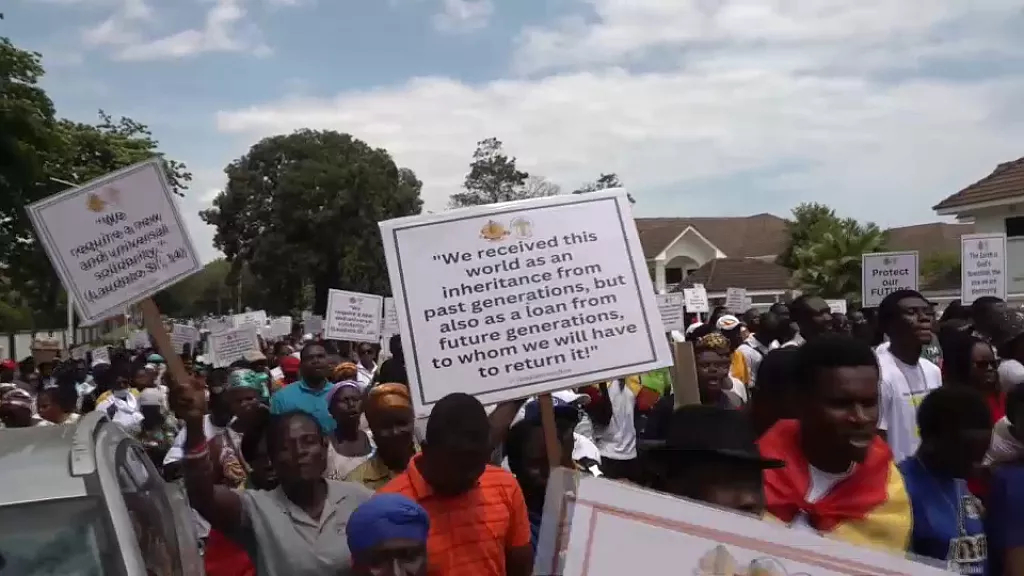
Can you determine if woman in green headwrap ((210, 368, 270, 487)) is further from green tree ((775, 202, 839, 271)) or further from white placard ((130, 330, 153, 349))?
green tree ((775, 202, 839, 271))

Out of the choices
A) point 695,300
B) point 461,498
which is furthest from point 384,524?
point 695,300

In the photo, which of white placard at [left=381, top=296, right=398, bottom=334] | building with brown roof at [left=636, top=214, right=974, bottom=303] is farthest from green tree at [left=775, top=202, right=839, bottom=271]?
white placard at [left=381, top=296, right=398, bottom=334]

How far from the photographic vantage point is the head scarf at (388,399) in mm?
4395

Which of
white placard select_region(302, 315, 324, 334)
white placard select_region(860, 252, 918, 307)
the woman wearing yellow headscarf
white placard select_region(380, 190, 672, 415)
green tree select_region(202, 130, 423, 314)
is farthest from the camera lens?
green tree select_region(202, 130, 423, 314)

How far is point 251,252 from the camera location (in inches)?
2229

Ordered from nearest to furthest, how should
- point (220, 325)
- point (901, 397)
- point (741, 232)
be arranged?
1. point (901, 397)
2. point (220, 325)
3. point (741, 232)

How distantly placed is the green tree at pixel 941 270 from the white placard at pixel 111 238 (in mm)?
32928

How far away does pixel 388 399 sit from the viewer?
4.45m

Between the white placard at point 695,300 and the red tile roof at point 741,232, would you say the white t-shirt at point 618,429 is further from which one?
the red tile roof at point 741,232

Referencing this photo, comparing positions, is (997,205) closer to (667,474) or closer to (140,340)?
(140,340)

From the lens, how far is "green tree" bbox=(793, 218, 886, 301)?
38.7 meters

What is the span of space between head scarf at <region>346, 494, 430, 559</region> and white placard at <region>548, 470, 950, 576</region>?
1.07 m

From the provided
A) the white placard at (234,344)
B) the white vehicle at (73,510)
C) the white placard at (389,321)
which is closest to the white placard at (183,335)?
the white placard at (389,321)

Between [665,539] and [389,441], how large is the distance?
2.55 m
